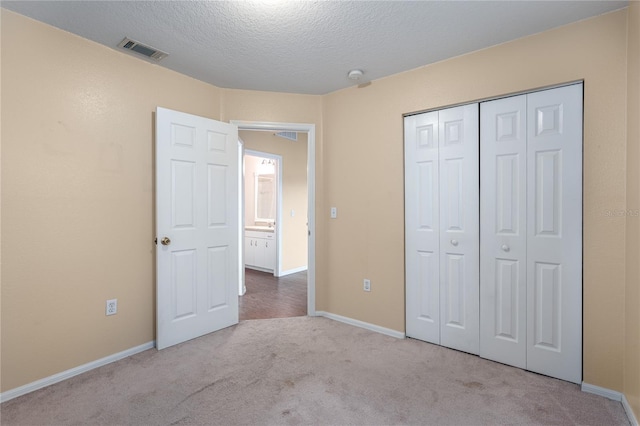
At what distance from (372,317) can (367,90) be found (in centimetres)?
228

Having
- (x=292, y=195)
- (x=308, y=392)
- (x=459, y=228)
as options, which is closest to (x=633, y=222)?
(x=459, y=228)

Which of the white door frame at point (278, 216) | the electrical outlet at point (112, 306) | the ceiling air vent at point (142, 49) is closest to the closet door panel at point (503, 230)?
the ceiling air vent at point (142, 49)

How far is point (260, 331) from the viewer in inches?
122

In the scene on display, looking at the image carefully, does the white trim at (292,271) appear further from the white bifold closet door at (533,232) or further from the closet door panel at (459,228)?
the white bifold closet door at (533,232)

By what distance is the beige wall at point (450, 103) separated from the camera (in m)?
2.00

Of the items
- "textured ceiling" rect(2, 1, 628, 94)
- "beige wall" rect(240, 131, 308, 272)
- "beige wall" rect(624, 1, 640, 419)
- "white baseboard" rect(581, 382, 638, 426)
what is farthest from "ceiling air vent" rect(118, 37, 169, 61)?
"white baseboard" rect(581, 382, 638, 426)

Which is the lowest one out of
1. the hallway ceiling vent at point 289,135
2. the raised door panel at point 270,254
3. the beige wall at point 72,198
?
the raised door panel at point 270,254

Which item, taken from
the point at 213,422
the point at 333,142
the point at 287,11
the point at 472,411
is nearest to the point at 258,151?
the point at 333,142

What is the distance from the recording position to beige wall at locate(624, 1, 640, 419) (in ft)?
5.69

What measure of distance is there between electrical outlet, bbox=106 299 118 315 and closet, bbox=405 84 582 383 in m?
2.49

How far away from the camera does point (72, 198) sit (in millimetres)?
2277

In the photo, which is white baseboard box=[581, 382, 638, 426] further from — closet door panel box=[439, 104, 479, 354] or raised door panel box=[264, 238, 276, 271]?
raised door panel box=[264, 238, 276, 271]

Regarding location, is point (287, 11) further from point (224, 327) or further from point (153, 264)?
point (224, 327)

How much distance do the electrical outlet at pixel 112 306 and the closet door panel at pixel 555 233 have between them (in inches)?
125
